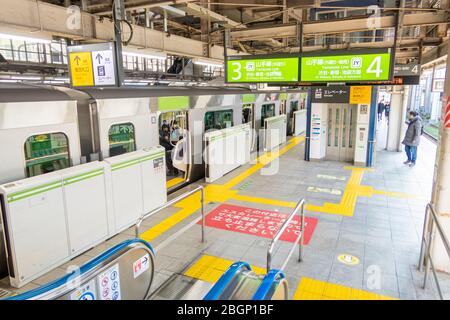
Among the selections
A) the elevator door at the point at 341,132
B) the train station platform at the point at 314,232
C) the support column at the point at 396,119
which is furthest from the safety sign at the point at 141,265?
the support column at the point at 396,119

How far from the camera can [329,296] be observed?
148 inches

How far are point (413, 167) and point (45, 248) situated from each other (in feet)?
31.6

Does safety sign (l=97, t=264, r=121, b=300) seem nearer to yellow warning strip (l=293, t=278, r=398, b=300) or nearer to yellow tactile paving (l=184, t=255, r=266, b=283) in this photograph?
yellow tactile paving (l=184, t=255, r=266, b=283)

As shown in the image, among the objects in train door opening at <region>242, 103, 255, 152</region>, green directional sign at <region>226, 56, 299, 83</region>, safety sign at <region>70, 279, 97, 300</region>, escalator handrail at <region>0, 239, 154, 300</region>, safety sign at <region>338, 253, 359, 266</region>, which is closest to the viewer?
escalator handrail at <region>0, 239, 154, 300</region>

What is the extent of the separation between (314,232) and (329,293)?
169cm

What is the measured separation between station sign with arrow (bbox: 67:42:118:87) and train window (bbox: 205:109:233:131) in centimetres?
361

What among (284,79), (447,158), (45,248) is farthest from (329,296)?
(284,79)

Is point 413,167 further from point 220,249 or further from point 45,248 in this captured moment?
point 45,248

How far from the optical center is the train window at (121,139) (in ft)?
18.9

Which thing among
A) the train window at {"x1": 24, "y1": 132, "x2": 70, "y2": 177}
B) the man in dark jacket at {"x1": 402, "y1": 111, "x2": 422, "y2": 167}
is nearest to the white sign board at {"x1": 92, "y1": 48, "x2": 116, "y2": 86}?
the train window at {"x1": 24, "y1": 132, "x2": 70, "y2": 177}

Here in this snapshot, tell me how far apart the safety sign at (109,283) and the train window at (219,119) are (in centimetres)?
661

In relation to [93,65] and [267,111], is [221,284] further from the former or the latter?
[267,111]

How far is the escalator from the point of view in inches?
83.7
